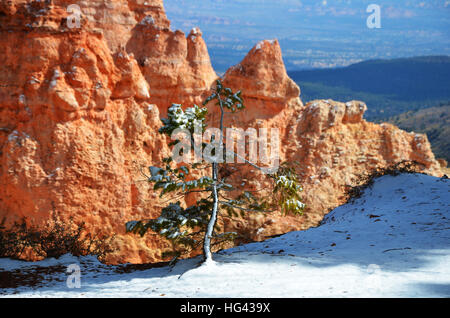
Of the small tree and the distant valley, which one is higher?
the distant valley

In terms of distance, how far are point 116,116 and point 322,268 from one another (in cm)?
935

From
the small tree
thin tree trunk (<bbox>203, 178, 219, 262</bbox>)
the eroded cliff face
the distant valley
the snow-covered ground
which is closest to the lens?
the snow-covered ground

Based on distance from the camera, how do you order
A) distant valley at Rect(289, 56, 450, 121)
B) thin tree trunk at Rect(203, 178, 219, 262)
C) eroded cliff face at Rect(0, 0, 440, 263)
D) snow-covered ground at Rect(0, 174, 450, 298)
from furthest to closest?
distant valley at Rect(289, 56, 450, 121), eroded cliff face at Rect(0, 0, 440, 263), thin tree trunk at Rect(203, 178, 219, 262), snow-covered ground at Rect(0, 174, 450, 298)

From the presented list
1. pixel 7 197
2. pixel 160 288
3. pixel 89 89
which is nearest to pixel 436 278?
pixel 160 288

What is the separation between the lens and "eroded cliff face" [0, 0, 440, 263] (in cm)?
1139

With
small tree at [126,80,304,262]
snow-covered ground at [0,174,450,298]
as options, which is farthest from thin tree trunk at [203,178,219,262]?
snow-covered ground at [0,174,450,298]

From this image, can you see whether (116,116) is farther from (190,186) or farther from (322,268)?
(322,268)

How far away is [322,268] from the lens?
5324mm

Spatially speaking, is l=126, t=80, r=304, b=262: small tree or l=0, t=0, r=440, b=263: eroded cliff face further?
l=0, t=0, r=440, b=263: eroded cliff face

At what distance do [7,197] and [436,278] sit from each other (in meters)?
11.1

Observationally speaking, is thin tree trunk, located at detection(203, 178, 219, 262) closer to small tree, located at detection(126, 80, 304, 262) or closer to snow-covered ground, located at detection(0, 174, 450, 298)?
small tree, located at detection(126, 80, 304, 262)

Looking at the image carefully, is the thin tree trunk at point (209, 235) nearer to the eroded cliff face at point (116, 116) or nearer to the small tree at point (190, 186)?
the small tree at point (190, 186)

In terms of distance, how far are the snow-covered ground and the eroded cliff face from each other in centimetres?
321
